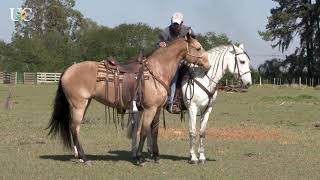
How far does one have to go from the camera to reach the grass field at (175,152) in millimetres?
11203

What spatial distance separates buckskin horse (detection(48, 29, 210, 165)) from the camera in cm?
1203

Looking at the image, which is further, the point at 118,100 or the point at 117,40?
the point at 117,40

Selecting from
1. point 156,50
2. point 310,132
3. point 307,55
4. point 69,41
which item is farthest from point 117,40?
point 156,50

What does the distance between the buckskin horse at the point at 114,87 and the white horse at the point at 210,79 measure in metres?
0.34

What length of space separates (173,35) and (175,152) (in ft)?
9.65

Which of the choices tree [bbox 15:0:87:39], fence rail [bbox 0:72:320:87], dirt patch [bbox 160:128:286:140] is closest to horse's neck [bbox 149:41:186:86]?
dirt patch [bbox 160:128:286:140]

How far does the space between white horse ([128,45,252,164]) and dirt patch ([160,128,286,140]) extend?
192 inches

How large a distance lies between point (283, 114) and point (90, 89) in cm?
1754

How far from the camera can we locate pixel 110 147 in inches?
595

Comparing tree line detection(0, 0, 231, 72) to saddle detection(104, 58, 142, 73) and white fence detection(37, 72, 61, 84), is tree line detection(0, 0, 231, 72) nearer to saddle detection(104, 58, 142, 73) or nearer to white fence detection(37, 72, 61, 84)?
white fence detection(37, 72, 61, 84)

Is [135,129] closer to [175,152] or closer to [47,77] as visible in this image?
[175,152]

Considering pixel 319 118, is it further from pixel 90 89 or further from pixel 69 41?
pixel 69 41

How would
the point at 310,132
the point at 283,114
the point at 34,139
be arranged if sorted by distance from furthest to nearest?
the point at 283,114 → the point at 310,132 → the point at 34,139

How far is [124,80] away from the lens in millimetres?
12227
